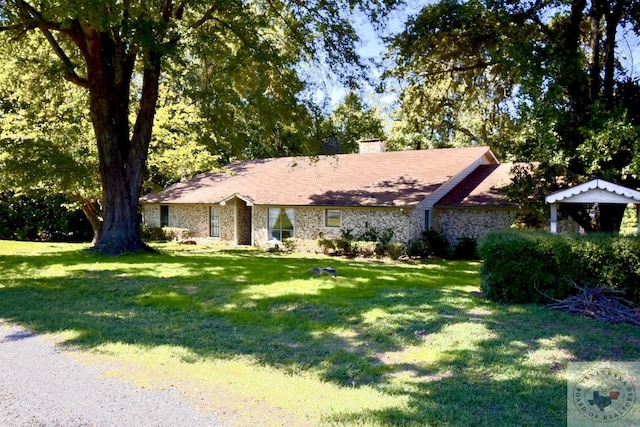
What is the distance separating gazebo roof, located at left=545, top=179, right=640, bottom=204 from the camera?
12578 millimetres

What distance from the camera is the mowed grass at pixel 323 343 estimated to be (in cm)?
486

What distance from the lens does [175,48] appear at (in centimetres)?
1478

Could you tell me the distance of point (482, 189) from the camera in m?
22.6

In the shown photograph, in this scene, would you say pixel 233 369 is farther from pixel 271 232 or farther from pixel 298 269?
pixel 271 232

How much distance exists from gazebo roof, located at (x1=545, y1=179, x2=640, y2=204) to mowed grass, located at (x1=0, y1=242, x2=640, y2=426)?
444 centimetres

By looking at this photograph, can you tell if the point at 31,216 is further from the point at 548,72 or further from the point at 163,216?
the point at 548,72

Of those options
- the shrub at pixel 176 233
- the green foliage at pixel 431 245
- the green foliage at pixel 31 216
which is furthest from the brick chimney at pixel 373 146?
the green foliage at pixel 31 216

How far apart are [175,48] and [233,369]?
11682mm

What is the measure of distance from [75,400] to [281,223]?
19977 millimetres

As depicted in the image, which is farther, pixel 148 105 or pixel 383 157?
pixel 383 157

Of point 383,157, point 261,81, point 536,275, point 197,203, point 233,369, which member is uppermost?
point 261,81

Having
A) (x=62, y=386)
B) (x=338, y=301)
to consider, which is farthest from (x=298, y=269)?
(x=62, y=386)

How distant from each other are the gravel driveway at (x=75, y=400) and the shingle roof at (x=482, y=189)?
717 inches

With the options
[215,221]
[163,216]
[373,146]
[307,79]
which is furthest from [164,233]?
[307,79]
